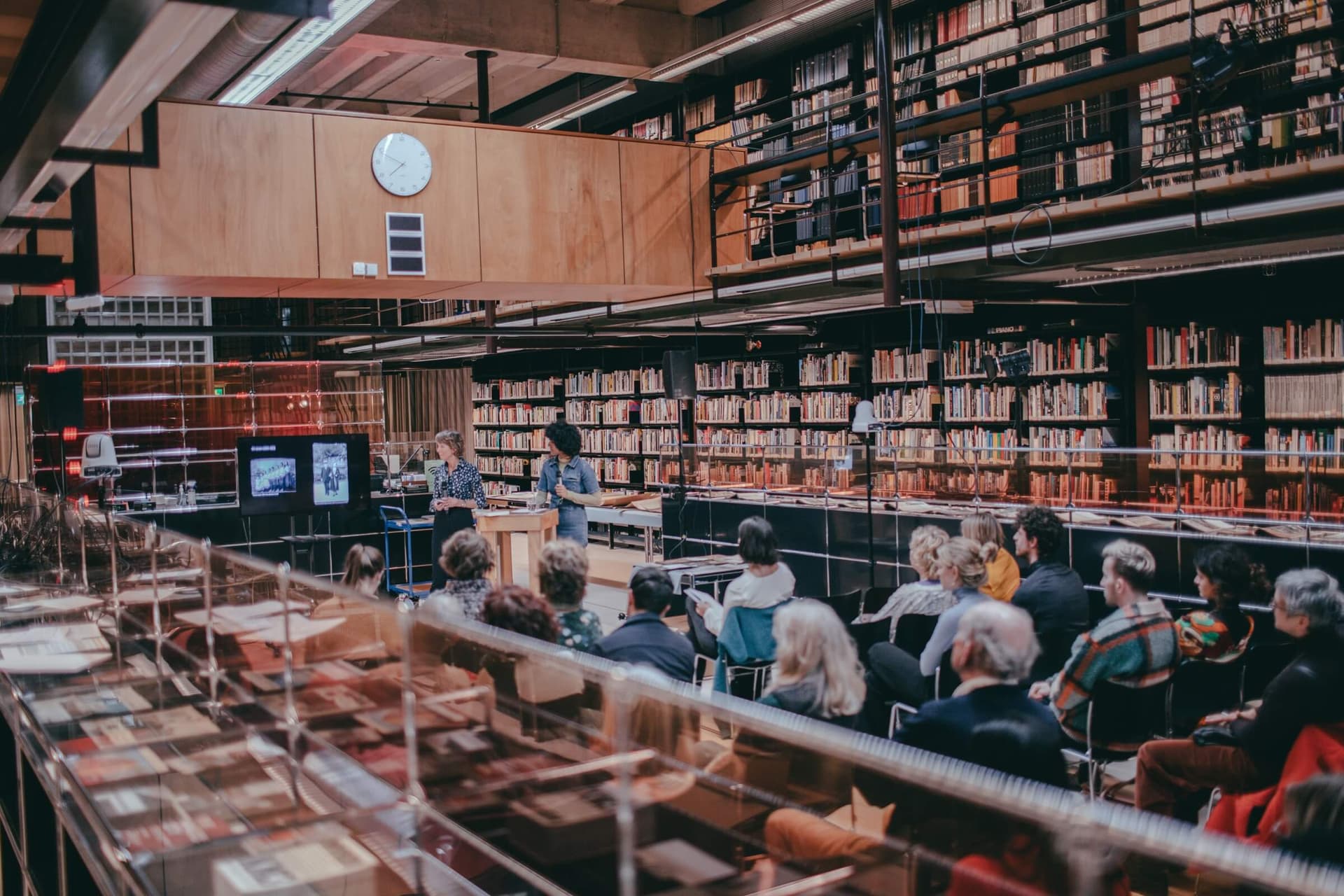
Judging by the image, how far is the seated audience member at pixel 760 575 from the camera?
467 centimetres

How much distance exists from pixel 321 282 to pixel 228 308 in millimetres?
13967

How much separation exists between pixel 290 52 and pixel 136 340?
37.2 feet

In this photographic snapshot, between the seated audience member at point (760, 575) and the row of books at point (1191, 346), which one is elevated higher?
the row of books at point (1191, 346)

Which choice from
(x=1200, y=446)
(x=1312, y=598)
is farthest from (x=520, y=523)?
(x=1312, y=598)

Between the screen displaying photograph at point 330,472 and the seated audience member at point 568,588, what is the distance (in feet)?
14.2

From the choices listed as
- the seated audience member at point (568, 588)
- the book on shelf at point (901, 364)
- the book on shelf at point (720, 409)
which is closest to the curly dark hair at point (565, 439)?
the seated audience member at point (568, 588)

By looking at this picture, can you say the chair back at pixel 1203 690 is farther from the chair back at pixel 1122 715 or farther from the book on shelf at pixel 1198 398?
the book on shelf at pixel 1198 398

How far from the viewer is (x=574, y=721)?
1921 millimetres

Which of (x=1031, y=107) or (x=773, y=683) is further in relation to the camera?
(x=1031, y=107)

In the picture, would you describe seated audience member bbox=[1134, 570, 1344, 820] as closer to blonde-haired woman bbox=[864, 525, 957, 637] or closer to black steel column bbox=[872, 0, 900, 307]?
blonde-haired woman bbox=[864, 525, 957, 637]

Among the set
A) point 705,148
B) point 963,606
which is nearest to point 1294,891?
point 963,606

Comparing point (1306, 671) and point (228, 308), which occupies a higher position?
point (228, 308)

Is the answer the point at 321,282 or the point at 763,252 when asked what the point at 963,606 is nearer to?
the point at 321,282

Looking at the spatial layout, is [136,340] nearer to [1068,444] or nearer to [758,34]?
[758,34]
